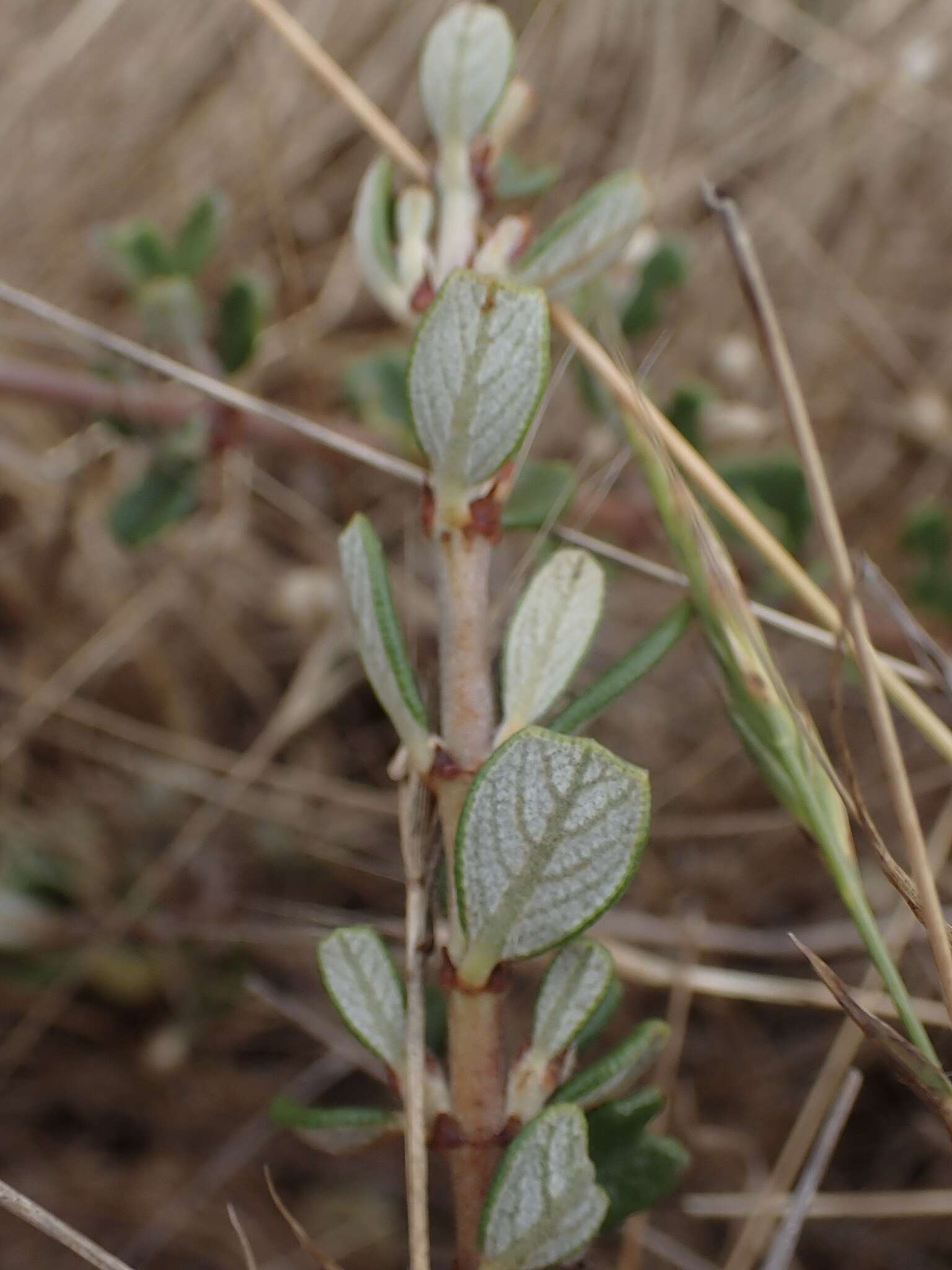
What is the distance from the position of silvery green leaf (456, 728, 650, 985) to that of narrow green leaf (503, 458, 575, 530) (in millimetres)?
344

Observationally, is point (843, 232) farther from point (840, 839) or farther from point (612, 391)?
point (840, 839)

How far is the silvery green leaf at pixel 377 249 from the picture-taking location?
0.68 meters

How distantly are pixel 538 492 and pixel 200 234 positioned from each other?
406mm

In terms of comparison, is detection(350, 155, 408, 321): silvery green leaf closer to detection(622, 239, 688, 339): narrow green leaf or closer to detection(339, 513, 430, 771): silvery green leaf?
detection(339, 513, 430, 771): silvery green leaf

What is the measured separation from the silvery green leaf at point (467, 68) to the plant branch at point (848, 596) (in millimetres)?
135

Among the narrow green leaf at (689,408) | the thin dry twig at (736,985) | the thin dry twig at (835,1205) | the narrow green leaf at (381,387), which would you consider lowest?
the thin dry twig at (835,1205)

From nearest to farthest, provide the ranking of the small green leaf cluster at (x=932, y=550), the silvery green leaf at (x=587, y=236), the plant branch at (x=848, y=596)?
the plant branch at (x=848, y=596) < the silvery green leaf at (x=587, y=236) < the small green leaf cluster at (x=932, y=550)

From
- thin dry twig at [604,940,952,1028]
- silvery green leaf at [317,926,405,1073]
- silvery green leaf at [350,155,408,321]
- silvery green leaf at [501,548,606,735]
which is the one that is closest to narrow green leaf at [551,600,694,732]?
silvery green leaf at [501,548,606,735]

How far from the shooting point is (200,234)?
106cm

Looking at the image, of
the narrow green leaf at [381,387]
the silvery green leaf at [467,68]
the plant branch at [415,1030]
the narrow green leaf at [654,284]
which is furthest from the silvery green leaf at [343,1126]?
the narrow green leaf at [654,284]

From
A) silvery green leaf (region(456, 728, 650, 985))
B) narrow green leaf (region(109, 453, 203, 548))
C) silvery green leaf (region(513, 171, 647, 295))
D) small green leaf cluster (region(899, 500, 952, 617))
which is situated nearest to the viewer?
silvery green leaf (region(456, 728, 650, 985))

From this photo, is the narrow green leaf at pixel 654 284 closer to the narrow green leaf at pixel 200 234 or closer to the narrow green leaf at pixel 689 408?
the narrow green leaf at pixel 689 408

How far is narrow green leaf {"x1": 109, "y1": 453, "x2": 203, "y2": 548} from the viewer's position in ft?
3.41

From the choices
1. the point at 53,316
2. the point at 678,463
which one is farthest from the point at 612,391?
the point at 53,316
